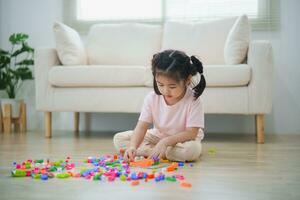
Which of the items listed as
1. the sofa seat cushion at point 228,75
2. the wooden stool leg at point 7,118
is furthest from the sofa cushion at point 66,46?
the sofa seat cushion at point 228,75

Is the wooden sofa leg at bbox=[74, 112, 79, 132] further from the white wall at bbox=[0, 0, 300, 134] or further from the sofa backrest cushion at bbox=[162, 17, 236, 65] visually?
the sofa backrest cushion at bbox=[162, 17, 236, 65]

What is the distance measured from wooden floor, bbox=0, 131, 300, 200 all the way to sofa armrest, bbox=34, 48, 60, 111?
2.06 feet

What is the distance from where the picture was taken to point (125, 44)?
11.1 ft

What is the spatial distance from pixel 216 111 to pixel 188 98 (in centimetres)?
81

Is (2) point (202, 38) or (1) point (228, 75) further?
(2) point (202, 38)

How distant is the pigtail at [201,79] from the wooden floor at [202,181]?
32 centimetres

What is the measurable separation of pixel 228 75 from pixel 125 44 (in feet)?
3.78

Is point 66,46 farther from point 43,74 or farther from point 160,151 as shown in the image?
point 160,151

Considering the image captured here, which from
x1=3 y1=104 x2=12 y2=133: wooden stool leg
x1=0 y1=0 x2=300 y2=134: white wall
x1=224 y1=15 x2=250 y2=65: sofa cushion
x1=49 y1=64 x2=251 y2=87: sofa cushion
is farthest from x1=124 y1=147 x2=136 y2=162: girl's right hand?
x1=3 y1=104 x2=12 y2=133: wooden stool leg

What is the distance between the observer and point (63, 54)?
2.93m

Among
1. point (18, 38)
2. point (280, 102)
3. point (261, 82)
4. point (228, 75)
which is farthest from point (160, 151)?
point (18, 38)

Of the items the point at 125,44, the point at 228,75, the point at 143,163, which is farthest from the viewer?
the point at 125,44

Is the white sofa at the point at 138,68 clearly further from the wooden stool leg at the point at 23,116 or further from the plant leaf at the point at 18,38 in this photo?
the plant leaf at the point at 18,38

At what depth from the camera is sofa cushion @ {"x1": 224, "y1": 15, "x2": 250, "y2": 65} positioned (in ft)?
9.02
